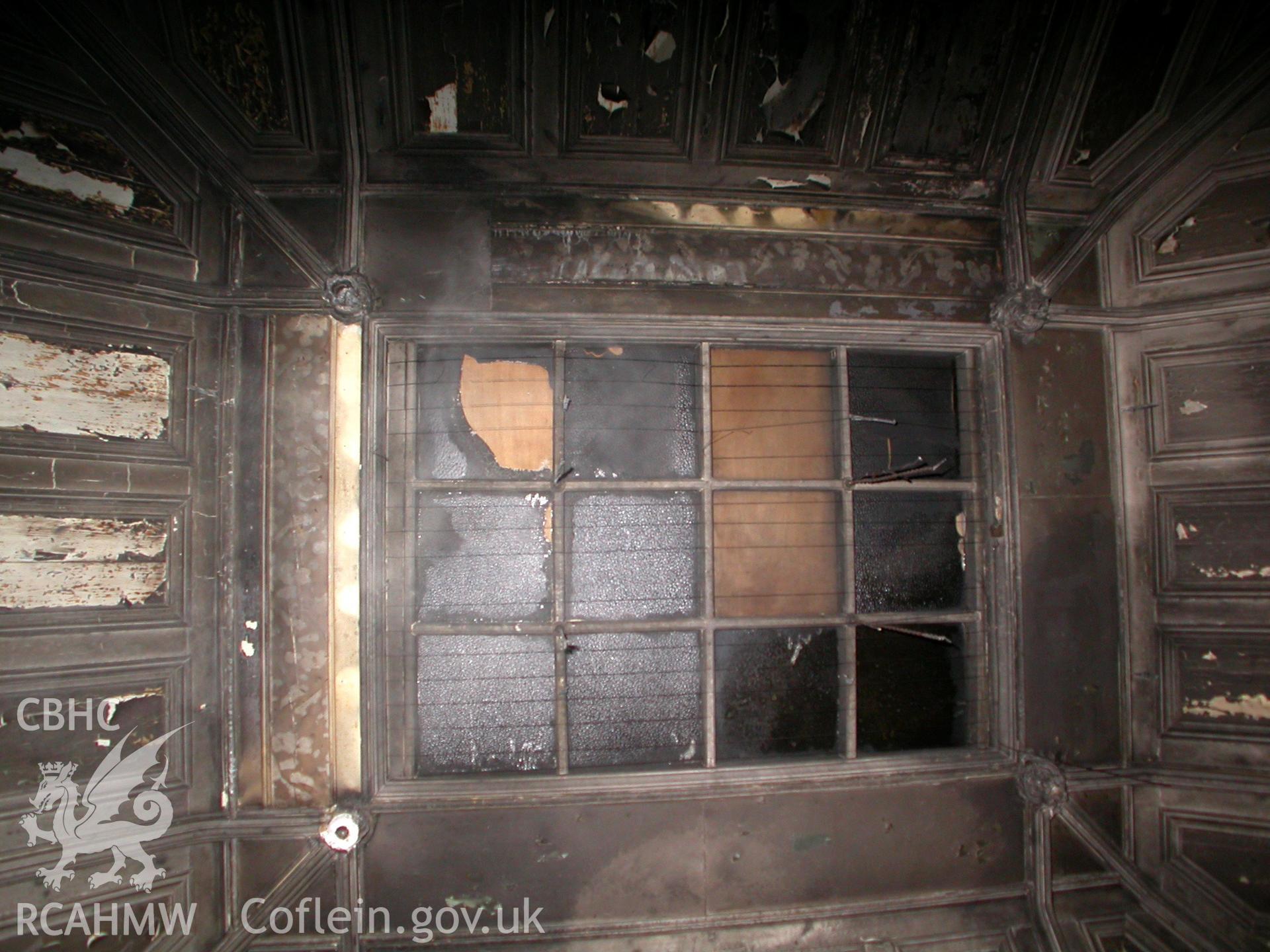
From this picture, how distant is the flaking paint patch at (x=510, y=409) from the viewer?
2.18 m

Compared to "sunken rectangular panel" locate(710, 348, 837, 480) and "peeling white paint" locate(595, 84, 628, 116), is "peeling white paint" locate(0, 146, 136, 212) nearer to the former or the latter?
"peeling white paint" locate(595, 84, 628, 116)

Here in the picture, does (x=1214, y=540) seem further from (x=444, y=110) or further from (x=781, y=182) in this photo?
(x=444, y=110)

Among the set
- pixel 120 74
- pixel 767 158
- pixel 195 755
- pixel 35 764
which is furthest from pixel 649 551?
pixel 120 74

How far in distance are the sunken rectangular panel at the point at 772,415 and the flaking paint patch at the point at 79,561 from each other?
74.3 inches

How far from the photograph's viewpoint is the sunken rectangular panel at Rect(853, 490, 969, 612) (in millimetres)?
2307

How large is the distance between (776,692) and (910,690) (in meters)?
0.51

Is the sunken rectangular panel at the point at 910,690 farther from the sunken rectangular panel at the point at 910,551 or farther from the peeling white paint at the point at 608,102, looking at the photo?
the peeling white paint at the point at 608,102

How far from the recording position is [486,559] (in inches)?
85.5

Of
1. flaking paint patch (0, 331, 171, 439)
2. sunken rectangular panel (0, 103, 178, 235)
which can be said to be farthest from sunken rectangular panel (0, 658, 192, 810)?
sunken rectangular panel (0, 103, 178, 235)

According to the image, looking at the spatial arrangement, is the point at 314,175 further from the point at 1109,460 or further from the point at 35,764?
the point at 1109,460

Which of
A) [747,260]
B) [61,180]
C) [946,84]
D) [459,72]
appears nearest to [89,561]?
[61,180]

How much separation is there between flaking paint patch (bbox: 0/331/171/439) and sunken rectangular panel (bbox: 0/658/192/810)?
2.40ft

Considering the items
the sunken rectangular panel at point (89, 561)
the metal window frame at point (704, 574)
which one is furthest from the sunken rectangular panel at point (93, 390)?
the metal window frame at point (704, 574)

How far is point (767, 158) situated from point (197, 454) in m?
2.19
